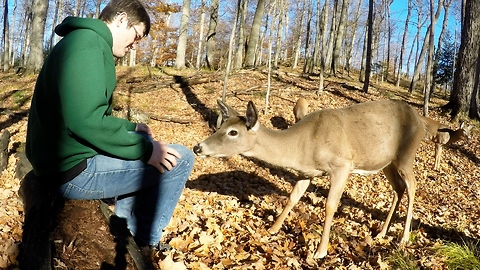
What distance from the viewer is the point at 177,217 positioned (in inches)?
191

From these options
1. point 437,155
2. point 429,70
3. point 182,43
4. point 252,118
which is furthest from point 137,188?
point 182,43

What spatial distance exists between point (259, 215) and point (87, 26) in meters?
4.01

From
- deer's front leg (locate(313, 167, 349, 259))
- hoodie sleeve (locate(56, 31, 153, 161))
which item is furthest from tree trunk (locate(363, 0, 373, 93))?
hoodie sleeve (locate(56, 31, 153, 161))

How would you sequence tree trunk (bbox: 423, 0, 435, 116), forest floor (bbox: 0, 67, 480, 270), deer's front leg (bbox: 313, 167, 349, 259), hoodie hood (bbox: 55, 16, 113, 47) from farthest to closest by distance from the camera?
tree trunk (bbox: 423, 0, 435, 116)
deer's front leg (bbox: 313, 167, 349, 259)
forest floor (bbox: 0, 67, 480, 270)
hoodie hood (bbox: 55, 16, 113, 47)

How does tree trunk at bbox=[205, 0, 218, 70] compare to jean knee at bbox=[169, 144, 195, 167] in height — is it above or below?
above

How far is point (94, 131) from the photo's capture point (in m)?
2.39

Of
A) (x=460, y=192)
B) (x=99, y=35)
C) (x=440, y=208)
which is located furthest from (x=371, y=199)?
(x=99, y=35)

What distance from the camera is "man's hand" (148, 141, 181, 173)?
110 inches

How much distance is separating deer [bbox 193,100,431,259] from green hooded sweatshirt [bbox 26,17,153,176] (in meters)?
2.16

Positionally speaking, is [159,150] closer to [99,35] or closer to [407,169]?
[99,35]

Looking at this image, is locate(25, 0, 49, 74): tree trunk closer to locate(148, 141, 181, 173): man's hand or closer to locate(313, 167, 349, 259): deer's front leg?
locate(313, 167, 349, 259): deer's front leg

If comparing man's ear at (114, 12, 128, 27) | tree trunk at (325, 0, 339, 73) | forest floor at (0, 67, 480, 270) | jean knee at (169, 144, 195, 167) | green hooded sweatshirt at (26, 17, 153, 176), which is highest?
tree trunk at (325, 0, 339, 73)

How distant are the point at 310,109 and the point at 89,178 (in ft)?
34.5

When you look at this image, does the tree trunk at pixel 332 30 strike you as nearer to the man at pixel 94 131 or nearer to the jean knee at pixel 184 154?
the jean knee at pixel 184 154
